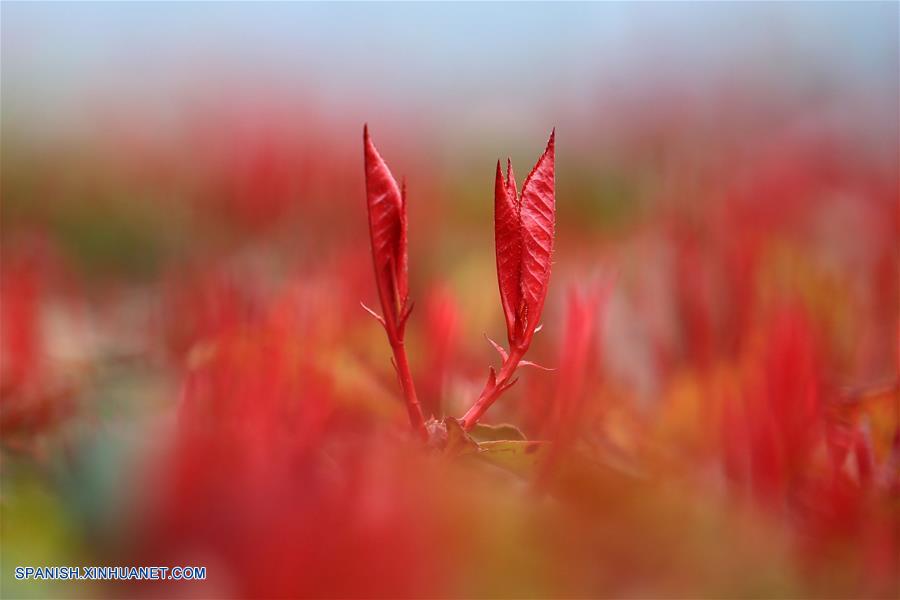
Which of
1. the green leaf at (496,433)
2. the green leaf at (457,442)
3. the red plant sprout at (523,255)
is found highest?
the red plant sprout at (523,255)

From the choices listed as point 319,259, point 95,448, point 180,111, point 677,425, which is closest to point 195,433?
point 95,448

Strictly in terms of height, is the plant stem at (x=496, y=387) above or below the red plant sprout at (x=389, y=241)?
below

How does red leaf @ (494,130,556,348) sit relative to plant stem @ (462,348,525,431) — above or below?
above

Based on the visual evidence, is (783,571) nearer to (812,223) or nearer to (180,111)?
(812,223)

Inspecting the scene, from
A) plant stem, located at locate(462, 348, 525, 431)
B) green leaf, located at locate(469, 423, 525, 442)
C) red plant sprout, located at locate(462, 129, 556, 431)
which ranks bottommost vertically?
green leaf, located at locate(469, 423, 525, 442)
